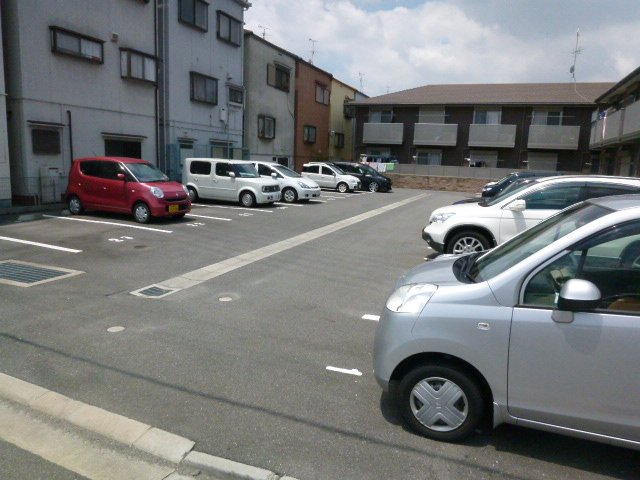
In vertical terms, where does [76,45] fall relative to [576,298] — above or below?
above

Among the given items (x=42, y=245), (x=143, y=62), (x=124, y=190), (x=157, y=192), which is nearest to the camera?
(x=42, y=245)

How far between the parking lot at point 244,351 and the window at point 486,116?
1021 inches

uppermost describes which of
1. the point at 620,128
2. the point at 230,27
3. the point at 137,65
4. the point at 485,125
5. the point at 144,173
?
the point at 230,27

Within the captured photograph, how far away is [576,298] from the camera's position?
8.69ft

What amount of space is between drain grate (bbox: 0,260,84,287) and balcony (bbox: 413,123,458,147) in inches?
1164

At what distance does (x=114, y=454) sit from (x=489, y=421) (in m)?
2.57

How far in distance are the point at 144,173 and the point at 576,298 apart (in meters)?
12.0

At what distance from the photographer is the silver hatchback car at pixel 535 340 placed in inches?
106

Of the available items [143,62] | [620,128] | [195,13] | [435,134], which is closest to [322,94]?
[435,134]

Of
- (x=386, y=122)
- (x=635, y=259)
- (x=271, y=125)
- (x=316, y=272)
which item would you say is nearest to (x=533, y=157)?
(x=386, y=122)

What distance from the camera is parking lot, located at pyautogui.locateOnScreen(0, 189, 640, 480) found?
3.05 metres

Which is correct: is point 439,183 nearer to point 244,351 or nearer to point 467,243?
point 467,243

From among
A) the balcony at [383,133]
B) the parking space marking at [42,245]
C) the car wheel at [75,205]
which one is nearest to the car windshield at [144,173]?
the car wheel at [75,205]

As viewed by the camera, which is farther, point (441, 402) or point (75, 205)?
point (75, 205)
